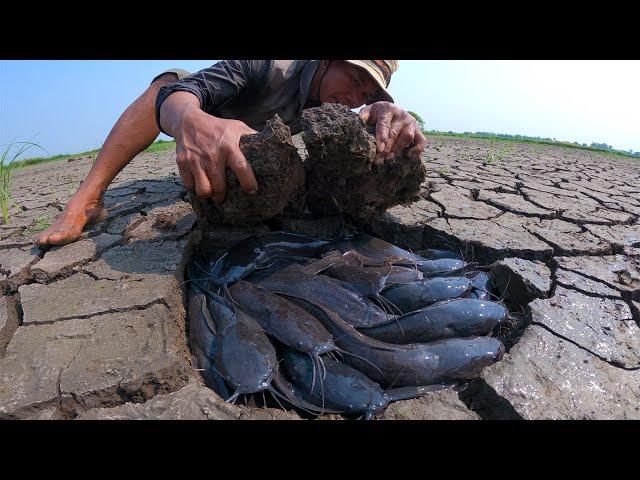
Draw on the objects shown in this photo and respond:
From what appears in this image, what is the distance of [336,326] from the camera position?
1829mm

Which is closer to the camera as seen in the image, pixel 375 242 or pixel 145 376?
pixel 145 376

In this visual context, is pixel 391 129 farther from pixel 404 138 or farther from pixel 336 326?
pixel 336 326

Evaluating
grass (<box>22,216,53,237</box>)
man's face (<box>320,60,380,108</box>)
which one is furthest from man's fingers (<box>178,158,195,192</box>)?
man's face (<box>320,60,380,108</box>)

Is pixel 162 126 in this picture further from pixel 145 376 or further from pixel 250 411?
pixel 250 411

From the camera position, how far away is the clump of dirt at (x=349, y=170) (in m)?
2.11

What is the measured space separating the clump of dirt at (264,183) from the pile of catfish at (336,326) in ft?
0.73

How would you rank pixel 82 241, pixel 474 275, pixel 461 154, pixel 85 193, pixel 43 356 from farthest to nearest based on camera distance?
pixel 461 154
pixel 85 193
pixel 82 241
pixel 474 275
pixel 43 356

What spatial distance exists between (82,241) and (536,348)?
8.51 feet

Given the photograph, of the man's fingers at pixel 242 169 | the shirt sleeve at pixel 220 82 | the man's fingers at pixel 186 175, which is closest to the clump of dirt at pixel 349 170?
the man's fingers at pixel 242 169

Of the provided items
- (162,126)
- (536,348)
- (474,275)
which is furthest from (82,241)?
(536,348)

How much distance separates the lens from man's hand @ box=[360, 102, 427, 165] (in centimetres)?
227

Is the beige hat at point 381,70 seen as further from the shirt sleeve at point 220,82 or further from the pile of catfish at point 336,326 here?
the pile of catfish at point 336,326

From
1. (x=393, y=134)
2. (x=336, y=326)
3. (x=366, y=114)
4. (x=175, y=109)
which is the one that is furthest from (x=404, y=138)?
(x=175, y=109)

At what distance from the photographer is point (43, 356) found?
5.53ft
